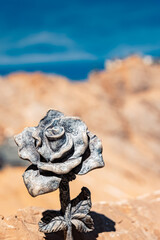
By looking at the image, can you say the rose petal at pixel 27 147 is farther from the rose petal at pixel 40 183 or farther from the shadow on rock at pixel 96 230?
the shadow on rock at pixel 96 230

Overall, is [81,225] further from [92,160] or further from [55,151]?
[55,151]

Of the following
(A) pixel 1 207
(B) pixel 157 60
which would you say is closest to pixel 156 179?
(A) pixel 1 207

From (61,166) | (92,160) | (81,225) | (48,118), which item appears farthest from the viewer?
(81,225)

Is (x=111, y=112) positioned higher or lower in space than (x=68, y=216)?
higher

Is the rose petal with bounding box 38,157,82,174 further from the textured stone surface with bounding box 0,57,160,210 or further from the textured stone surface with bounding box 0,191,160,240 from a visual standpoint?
the textured stone surface with bounding box 0,57,160,210

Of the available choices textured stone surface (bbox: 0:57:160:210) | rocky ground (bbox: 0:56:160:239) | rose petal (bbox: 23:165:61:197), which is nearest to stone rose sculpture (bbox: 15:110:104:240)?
rose petal (bbox: 23:165:61:197)

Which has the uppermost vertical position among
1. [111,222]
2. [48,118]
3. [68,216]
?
[48,118]

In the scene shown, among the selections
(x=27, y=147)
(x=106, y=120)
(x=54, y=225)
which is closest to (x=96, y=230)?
(x=54, y=225)
